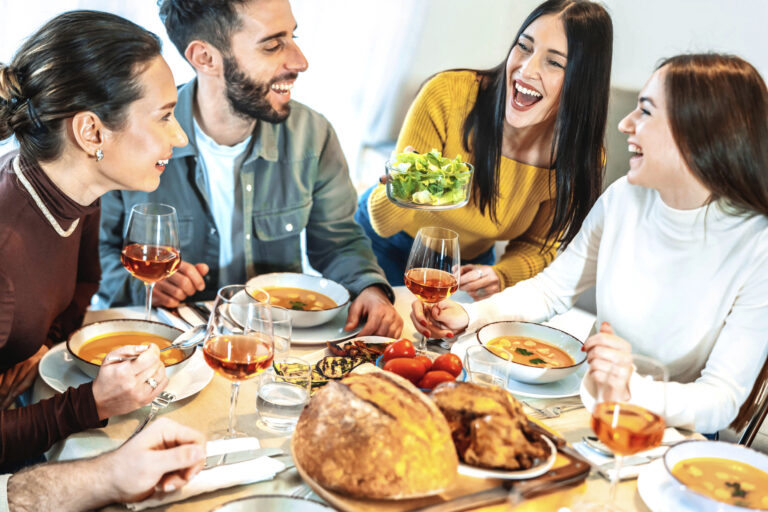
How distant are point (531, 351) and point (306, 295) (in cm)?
56

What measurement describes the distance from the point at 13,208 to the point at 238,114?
2.74 ft

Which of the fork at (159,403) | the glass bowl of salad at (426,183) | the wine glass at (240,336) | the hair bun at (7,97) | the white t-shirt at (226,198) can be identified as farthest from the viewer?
the white t-shirt at (226,198)

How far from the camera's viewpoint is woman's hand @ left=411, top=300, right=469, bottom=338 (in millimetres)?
1629

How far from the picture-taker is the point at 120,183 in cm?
163

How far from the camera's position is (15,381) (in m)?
1.44

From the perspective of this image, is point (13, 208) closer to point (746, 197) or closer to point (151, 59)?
point (151, 59)

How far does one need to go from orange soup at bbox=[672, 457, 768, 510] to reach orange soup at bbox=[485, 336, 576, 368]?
0.36 m

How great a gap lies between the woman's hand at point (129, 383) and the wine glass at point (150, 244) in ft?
0.97

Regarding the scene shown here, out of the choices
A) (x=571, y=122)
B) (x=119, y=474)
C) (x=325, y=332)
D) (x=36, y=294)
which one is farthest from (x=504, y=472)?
(x=571, y=122)

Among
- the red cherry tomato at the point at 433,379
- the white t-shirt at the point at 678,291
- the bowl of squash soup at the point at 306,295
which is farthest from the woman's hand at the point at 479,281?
the red cherry tomato at the point at 433,379

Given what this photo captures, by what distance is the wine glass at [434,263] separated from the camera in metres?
1.50

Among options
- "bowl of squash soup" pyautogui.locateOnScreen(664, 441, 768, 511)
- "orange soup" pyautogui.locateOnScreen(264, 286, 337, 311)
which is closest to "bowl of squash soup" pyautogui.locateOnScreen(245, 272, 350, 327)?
"orange soup" pyautogui.locateOnScreen(264, 286, 337, 311)

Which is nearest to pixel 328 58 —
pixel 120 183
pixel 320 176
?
pixel 320 176

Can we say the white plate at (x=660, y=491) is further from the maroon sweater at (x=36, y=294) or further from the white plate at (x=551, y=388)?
the maroon sweater at (x=36, y=294)
